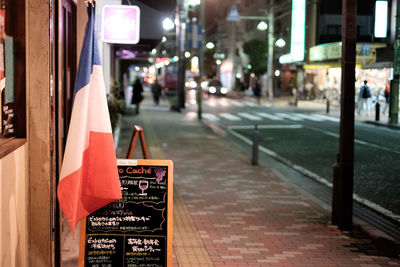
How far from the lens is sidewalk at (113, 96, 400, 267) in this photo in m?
6.93

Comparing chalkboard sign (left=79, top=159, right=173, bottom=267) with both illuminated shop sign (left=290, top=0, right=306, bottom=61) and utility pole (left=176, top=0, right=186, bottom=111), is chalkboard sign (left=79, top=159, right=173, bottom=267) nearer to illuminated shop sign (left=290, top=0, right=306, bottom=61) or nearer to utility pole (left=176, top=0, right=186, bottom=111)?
utility pole (left=176, top=0, right=186, bottom=111)

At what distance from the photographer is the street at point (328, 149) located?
1163 cm

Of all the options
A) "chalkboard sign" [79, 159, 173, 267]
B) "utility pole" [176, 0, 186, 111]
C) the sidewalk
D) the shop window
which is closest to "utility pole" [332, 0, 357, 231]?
the sidewalk

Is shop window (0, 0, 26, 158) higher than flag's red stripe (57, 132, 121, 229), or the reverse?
shop window (0, 0, 26, 158)

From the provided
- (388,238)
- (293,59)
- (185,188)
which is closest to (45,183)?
(388,238)

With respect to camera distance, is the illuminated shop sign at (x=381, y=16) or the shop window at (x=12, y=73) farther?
the illuminated shop sign at (x=381, y=16)

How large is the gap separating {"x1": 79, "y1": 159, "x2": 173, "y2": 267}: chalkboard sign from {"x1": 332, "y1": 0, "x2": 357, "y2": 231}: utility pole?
3.60 meters

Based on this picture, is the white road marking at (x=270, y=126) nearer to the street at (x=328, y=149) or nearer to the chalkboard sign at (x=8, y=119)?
the street at (x=328, y=149)

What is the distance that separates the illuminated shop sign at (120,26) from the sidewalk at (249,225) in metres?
3.16

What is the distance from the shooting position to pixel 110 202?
4.84 metres

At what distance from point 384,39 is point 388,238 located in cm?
2775

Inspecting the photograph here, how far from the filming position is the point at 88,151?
4648 mm

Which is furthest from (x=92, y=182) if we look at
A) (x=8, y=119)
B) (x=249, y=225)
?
(x=249, y=225)

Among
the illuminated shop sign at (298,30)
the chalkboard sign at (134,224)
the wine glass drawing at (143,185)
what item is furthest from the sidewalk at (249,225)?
the illuminated shop sign at (298,30)
